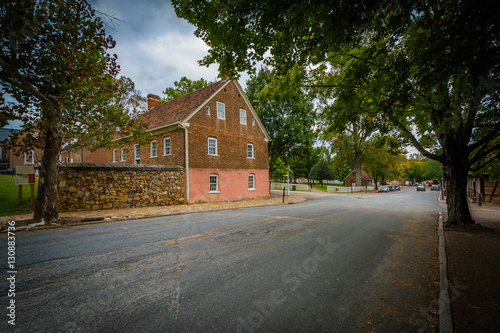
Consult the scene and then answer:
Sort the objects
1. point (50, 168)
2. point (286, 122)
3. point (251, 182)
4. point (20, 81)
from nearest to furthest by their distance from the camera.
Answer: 1. point (20, 81)
2. point (50, 168)
3. point (251, 182)
4. point (286, 122)

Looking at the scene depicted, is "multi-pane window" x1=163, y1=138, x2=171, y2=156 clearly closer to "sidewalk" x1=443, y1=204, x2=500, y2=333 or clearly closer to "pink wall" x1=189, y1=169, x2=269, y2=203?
"pink wall" x1=189, y1=169, x2=269, y2=203

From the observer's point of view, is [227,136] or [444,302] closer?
[444,302]

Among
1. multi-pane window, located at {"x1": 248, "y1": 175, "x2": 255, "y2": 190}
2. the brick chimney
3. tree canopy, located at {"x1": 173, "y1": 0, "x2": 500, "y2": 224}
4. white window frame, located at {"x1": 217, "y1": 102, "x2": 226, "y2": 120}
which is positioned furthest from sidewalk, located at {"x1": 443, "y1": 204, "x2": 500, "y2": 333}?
the brick chimney

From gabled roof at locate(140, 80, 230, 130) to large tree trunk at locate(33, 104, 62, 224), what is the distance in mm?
8147

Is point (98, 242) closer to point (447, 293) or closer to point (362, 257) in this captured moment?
point (362, 257)

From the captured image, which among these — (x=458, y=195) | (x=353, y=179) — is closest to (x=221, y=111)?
(x=458, y=195)

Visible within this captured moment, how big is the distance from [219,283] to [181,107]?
18.0m

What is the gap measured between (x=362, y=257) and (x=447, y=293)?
1754 millimetres

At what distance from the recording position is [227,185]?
18.6 meters

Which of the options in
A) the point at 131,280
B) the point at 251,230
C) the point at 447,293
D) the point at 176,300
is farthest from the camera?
the point at 251,230

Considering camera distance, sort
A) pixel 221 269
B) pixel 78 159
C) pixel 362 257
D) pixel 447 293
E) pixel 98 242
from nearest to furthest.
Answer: pixel 447 293, pixel 221 269, pixel 362 257, pixel 98 242, pixel 78 159

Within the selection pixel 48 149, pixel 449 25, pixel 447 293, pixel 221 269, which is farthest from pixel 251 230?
pixel 48 149

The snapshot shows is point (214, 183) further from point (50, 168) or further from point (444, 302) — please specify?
point (444, 302)

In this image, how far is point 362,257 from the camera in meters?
5.04
